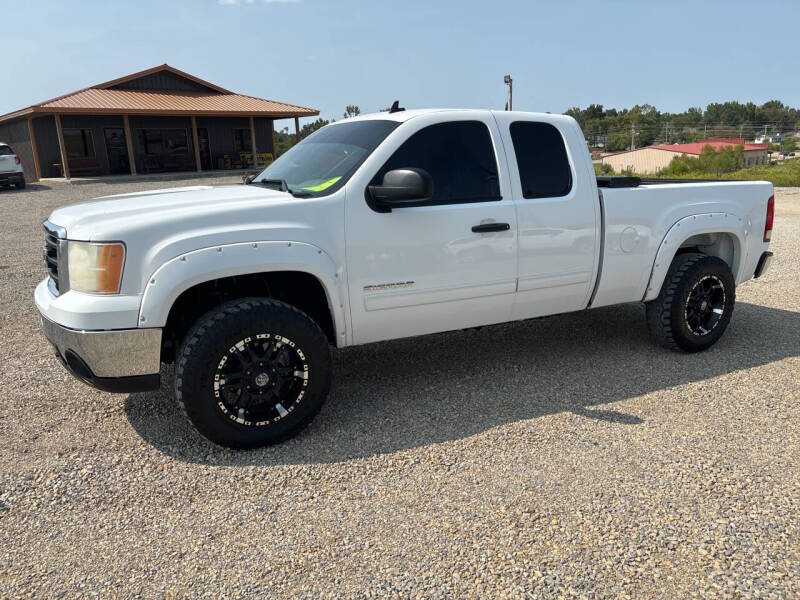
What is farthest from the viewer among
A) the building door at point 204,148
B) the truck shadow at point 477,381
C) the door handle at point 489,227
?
the building door at point 204,148

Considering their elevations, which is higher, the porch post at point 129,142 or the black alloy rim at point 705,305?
the porch post at point 129,142

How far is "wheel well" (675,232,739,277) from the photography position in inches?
207

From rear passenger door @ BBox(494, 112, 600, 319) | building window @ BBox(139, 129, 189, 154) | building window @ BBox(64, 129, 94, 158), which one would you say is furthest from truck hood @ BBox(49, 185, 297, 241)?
building window @ BBox(139, 129, 189, 154)

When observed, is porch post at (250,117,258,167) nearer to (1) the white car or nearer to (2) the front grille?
(1) the white car

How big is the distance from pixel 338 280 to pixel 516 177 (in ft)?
4.71

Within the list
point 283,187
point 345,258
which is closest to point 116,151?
point 283,187

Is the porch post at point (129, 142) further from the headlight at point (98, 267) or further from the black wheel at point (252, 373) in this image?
the black wheel at point (252, 373)

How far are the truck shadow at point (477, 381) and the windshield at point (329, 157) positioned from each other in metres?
1.48

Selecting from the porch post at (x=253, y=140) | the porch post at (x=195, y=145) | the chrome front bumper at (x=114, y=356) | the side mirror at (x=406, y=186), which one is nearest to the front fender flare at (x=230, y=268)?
the chrome front bumper at (x=114, y=356)

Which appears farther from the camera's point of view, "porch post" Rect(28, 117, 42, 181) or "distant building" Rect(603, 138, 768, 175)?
"distant building" Rect(603, 138, 768, 175)

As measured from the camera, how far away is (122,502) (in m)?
3.10

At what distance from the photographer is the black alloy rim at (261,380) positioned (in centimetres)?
345

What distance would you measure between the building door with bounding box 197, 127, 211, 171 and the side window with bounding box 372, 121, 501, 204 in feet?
89.6

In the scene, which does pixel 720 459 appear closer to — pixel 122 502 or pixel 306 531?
pixel 306 531
